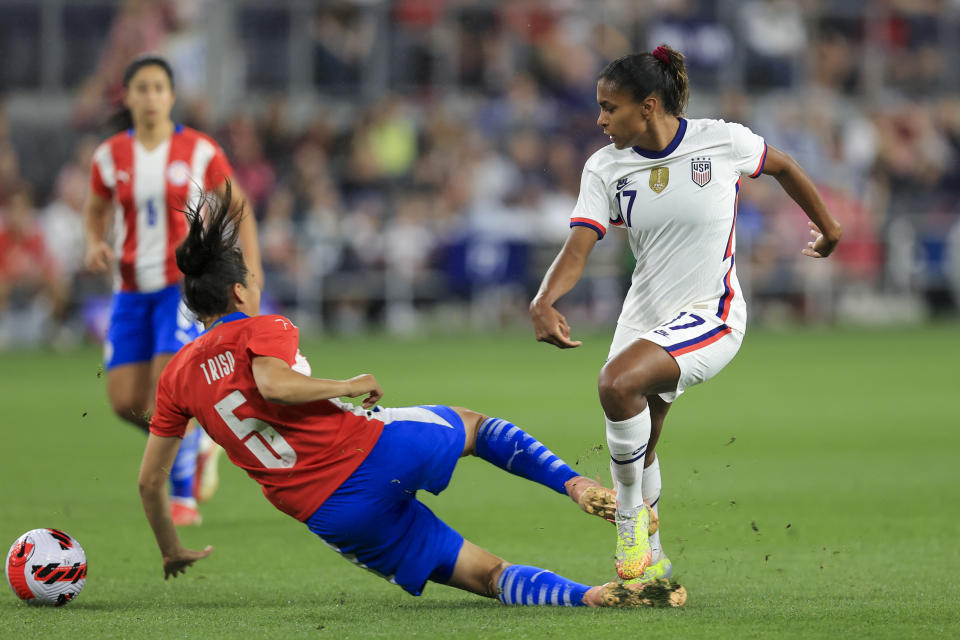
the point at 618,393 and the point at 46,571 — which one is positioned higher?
the point at 618,393

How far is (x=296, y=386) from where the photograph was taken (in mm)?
5152

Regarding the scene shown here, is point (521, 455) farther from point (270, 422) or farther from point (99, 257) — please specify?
point (99, 257)

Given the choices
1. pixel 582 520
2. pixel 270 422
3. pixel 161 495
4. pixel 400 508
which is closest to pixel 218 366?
pixel 270 422

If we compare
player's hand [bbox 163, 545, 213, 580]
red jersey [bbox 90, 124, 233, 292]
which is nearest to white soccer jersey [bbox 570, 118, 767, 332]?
player's hand [bbox 163, 545, 213, 580]

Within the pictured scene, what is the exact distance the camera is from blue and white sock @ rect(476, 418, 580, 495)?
18.6ft

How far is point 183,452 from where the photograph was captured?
8.33m

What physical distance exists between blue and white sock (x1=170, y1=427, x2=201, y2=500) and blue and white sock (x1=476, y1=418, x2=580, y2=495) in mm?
3024

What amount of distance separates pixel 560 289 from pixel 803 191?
120cm

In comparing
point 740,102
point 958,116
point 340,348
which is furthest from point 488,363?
point 958,116

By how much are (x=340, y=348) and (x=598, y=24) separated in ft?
28.0

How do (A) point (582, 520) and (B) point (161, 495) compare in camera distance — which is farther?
(A) point (582, 520)

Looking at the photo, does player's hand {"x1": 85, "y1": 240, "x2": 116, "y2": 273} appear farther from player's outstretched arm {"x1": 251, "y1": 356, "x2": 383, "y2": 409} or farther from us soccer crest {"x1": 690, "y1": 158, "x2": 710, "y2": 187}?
us soccer crest {"x1": 690, "y1": 158, "x2": 710, "y2": 187}

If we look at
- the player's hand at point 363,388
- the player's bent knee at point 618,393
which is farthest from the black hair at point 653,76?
the player's hand at point 363,388

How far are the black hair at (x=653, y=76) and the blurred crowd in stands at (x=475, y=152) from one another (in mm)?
14079
